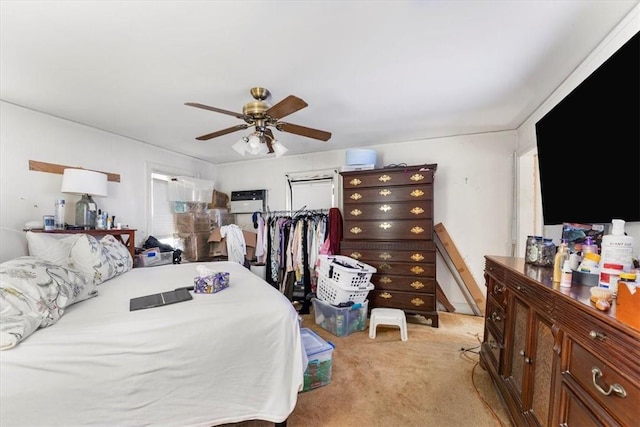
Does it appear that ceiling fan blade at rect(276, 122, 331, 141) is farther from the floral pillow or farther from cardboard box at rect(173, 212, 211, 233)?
cardboard box at rect(173, 212, 211, 233)

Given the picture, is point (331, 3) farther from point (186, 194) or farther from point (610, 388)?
point (186, 194)

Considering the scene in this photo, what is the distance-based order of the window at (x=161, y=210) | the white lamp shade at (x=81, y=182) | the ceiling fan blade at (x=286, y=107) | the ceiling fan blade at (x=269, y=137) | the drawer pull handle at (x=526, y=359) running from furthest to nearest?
1. the window at (x=161, y=210)
2. the white lamp shade at (x=81, y=182)
3. the ceiling fan blade at (x=269, y=137)
4. the ceiling fan blade at (x=286, y=107)
5. the drawer pull handle at (x=526, y=359)

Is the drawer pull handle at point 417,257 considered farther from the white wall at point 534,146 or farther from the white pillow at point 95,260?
the white pillow at point 95,260

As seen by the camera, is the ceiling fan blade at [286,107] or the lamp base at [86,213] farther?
the lamp base at [86,213]

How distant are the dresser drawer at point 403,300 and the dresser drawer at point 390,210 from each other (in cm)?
89

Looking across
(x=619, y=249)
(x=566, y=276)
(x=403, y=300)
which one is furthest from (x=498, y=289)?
(x=403, y=300)

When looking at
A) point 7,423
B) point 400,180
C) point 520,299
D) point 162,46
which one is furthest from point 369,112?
point 7,423

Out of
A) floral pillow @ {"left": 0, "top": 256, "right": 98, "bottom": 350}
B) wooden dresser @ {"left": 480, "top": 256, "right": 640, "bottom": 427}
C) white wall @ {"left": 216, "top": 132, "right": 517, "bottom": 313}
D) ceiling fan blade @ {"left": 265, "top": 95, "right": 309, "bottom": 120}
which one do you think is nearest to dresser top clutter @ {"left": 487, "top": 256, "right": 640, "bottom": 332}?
wooden dresser @ {"left": 480, "top": 256, "right": 640, "bottom": 427}

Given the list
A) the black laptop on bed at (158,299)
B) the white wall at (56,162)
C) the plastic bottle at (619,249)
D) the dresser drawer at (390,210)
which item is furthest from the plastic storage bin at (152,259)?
the plastic bottle at (619,249)

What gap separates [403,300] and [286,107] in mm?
2427

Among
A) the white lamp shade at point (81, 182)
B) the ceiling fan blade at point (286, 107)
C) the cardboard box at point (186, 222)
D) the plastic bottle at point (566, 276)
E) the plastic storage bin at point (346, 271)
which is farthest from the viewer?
the cardboard box at point (186, 222)

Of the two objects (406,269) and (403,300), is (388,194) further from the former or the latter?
(403,300)

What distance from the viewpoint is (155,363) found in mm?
1109

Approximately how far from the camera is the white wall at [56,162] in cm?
225
